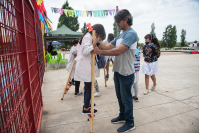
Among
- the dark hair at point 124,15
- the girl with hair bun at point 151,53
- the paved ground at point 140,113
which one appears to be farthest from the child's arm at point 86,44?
the girl with hair bun at point 151,53

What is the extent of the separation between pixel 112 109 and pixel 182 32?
7352 cm

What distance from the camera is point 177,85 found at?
490 cm

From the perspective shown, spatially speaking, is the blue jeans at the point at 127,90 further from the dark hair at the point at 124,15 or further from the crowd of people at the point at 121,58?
the dark hair at the point at 124,15

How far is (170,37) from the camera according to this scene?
161ft

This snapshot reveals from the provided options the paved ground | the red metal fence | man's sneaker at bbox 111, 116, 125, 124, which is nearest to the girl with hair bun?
the paved ground

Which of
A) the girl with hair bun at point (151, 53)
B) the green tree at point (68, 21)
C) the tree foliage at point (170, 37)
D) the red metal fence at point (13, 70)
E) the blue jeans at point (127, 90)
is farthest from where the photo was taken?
the tree foliage at point (170, 37)

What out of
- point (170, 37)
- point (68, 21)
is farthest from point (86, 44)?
point (170, 37)

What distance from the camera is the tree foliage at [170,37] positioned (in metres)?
48.7

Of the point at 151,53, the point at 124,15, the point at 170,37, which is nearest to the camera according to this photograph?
the point at 124,15

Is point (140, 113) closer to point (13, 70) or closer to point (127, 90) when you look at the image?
point (127, 90)

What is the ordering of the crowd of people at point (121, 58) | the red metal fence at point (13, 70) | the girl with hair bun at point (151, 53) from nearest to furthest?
1. the red metal fence at point (13, 70)
2. the crowd of people at point (121, 58)
3. the girl with hair bun at point (151, 53)

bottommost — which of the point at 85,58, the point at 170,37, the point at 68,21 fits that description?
the point at 85,58

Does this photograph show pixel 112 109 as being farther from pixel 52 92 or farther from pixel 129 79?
pixel 52 92

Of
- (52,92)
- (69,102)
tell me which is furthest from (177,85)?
(52,92)
